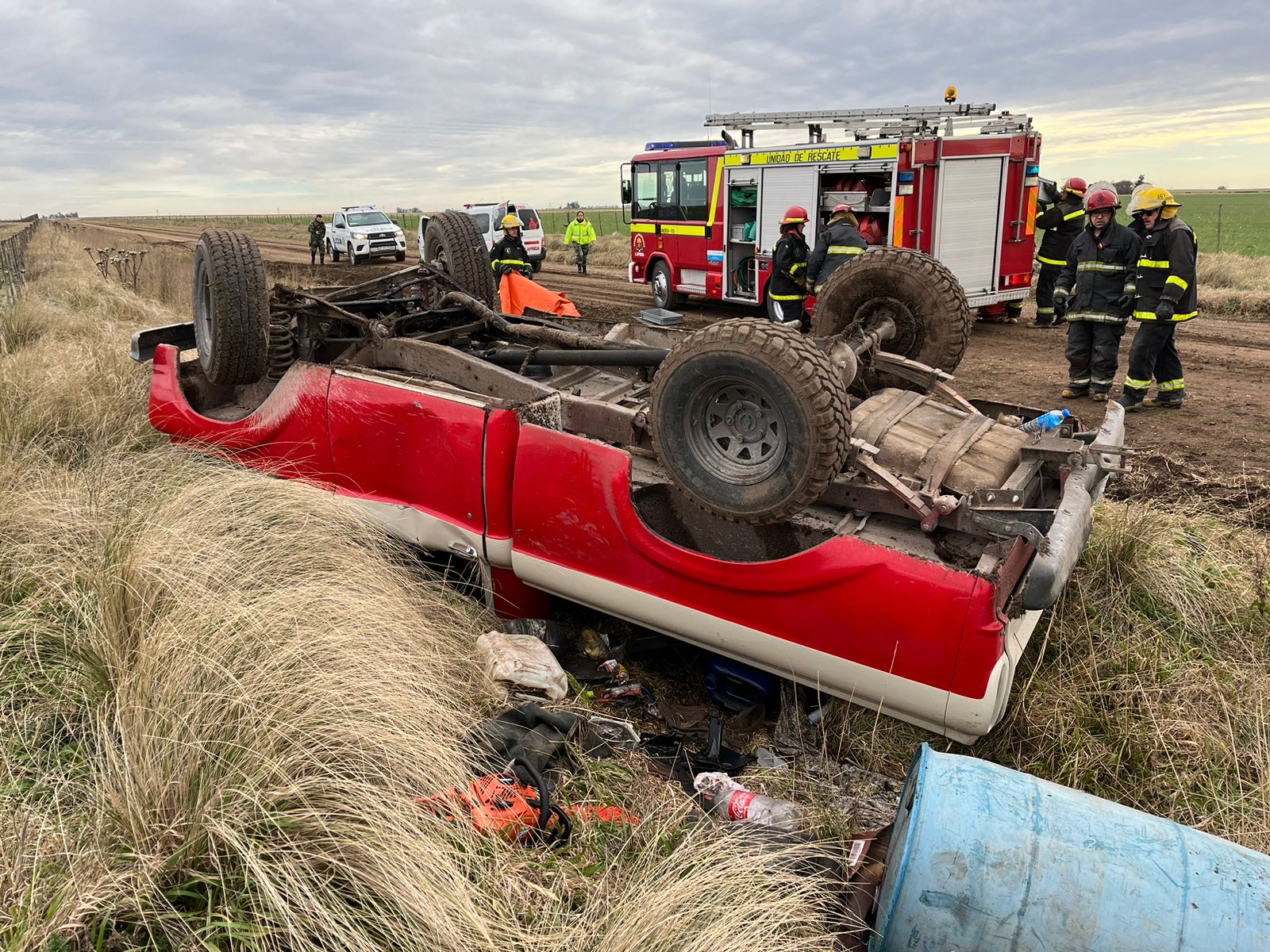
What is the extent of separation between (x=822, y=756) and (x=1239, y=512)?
3369mm

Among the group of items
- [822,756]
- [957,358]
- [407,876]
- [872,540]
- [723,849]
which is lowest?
[822,756]

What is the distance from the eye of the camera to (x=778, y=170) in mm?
11102

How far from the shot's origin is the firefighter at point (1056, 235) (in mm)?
11102

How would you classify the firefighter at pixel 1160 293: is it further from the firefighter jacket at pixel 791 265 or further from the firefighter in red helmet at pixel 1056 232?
the firefighter in red helmet at pixel 1056 232

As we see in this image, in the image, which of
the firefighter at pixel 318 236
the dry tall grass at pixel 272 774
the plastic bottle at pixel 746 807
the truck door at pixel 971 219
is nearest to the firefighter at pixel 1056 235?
the truck door at pixel 971 219

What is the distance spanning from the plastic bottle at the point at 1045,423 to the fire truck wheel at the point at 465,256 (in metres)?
3.18

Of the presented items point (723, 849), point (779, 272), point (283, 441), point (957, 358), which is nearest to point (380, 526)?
point (283, 441)

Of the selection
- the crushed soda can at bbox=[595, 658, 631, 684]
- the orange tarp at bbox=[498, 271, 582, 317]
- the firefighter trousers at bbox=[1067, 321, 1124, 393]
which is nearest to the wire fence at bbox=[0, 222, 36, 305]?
the orange tarp at bbox=[498, 271, 582, 317]

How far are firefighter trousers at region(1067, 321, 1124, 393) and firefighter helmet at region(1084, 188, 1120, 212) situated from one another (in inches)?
36.9

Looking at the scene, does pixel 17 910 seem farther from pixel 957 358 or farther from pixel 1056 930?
pixel 957 358

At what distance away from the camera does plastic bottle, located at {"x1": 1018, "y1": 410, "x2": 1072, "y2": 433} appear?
3568 millimetres

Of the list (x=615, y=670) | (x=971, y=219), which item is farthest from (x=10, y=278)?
(x=615, y=670)

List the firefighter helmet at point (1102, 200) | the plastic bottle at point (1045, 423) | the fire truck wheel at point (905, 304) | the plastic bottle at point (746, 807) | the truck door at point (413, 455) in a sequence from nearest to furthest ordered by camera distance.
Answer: the plastic bottle at point (746, 807) → the plastic bottle at point (1045, 423) → the truck door at point (413, 455) → the fire truck wheel at point (905, 304) → the firefighter helmet at point (1102, 200)

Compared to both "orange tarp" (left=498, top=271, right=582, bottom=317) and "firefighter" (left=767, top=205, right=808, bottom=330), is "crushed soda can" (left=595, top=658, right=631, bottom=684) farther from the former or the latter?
"firefighter" (left=767, top=205, right=808, bottom=330)
